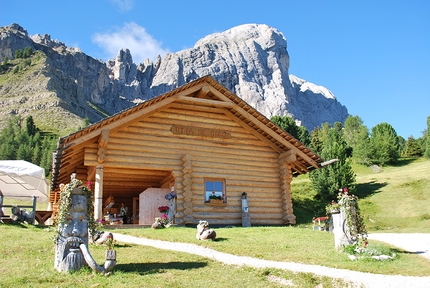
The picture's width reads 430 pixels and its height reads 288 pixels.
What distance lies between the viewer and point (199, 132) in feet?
67.4

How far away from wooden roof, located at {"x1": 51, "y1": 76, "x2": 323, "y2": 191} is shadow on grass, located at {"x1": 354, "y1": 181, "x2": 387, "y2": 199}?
74.3 ft

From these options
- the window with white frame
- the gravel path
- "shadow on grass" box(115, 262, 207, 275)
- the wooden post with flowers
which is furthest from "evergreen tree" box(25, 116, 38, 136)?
the wooden post with flowers

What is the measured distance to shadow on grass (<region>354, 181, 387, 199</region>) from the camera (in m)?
43.5

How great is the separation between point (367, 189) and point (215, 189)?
29.6 metres

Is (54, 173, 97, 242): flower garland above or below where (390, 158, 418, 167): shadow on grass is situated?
below

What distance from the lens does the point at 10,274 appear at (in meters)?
9.17

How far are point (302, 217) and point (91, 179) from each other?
22.6 metres

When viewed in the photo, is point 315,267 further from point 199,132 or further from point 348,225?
point 199,132

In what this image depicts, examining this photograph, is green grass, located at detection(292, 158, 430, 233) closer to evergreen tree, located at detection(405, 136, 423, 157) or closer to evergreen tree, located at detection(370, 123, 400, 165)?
evergreen tree, located at detection(370, 123, 400, 165)

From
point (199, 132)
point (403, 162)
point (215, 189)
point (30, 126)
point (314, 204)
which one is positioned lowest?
point (314, 204)

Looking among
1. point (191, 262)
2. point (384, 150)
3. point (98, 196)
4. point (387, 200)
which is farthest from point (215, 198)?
point (384, 150)

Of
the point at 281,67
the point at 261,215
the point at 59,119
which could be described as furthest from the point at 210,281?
the point at 281,67

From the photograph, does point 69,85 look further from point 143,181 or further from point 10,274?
point 10,274

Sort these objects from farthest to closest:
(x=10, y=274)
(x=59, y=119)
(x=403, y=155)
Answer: (x=59, y=119) < (x=403, y=155) < (x=10, y=274)
